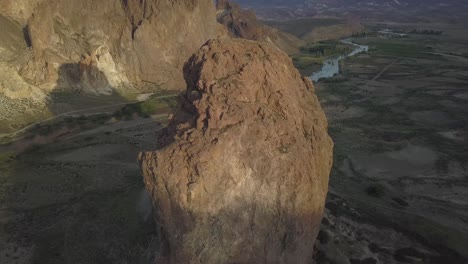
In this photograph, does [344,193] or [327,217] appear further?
[344,193]

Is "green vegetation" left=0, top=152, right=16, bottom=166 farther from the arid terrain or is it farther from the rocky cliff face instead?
the rocky cliff face

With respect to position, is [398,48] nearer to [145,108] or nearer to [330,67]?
[330,67]

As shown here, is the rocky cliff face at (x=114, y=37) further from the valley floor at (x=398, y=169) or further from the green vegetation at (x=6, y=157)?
the valley floor at (x=398, y=169)

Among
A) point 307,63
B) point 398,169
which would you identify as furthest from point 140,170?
point 307,63

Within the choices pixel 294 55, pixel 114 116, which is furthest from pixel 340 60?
pixel 114 116

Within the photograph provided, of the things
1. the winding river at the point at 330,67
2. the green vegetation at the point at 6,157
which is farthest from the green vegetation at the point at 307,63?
the green vegetation at the point at 6,157

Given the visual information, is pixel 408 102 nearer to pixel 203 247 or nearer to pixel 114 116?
pixel 114 116
